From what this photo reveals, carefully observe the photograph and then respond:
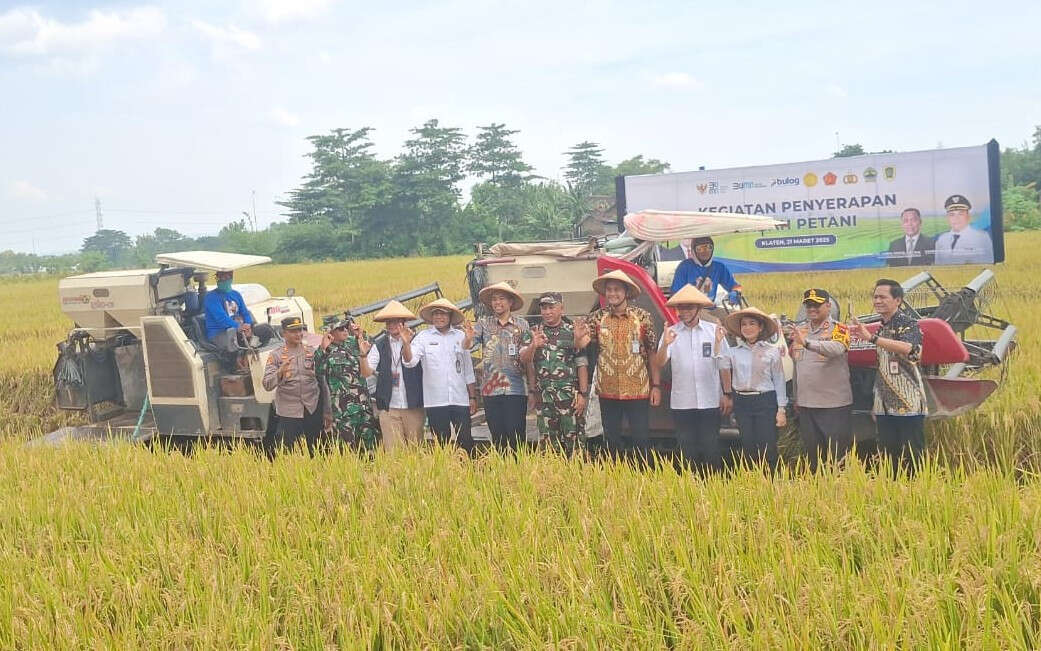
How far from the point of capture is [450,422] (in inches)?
265

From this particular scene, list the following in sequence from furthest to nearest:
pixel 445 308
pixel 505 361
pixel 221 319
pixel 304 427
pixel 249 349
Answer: pixel 221 319 < pixel 249 349 < pixel 304 427 < pixel 445 308 < pixel 505 361

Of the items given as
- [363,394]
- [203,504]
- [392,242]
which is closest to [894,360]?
[363,394]

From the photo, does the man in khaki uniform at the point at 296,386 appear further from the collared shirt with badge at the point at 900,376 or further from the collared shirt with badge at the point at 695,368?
the collared shirt with badge at the point at 900,376

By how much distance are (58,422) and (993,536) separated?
10.9 m

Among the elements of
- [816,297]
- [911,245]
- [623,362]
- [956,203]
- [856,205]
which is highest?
[856,205]

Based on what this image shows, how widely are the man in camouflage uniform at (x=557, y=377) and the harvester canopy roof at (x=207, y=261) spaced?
331 centimetres

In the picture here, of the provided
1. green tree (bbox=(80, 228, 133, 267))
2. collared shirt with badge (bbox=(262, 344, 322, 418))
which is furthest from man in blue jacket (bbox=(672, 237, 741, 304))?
green tree (bbox=(80, 228, 133, 267))

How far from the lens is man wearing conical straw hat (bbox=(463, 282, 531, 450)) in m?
6.47

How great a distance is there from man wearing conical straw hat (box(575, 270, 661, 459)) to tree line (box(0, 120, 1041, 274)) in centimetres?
4609

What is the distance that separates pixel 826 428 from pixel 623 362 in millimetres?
1439

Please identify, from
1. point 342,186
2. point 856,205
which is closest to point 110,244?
point 342,186

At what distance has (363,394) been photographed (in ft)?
22.7

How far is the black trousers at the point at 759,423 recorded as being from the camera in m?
5.87

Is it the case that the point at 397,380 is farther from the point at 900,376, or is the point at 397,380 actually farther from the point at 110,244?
the point at 110,244
